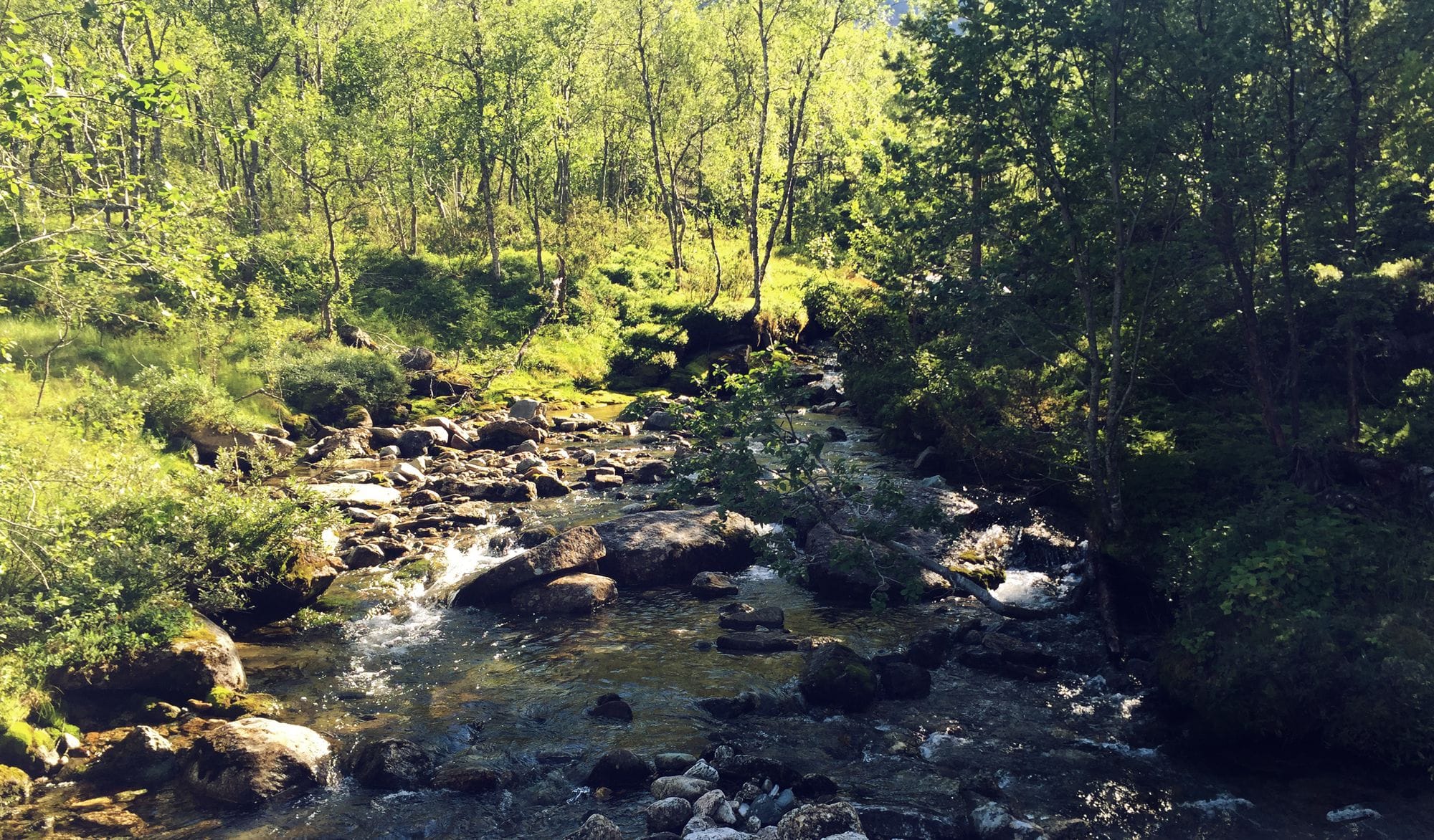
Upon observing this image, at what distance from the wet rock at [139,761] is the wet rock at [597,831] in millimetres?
5859

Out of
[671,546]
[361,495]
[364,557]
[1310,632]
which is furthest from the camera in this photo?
[361,495]

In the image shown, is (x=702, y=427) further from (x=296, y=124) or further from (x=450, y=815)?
(x=296, y=124)

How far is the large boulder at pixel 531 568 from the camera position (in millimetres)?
17812

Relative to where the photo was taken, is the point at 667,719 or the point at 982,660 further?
the point at 982,660

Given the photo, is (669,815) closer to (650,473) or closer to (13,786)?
(13,786)

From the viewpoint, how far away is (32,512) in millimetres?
12211

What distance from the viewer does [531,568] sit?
17891 millimetres

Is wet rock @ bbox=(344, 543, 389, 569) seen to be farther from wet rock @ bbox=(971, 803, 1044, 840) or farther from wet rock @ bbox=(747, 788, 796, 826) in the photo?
wet rock @ bbox=(971, 803, 1044, 840)

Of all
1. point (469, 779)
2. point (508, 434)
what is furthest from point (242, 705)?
point (508, 434)

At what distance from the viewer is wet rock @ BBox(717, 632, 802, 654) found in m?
15.3

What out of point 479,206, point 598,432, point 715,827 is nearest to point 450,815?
point 715,827

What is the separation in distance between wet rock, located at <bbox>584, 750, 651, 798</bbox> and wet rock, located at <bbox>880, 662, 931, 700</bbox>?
167 inches

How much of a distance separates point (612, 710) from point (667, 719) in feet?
2.92

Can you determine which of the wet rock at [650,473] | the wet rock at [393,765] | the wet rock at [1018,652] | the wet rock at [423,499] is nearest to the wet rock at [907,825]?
→ the wet rock at [1018,652]
